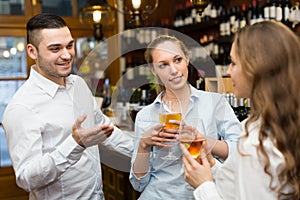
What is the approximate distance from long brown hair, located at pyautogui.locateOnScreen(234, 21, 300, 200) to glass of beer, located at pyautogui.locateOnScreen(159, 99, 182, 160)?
307mm

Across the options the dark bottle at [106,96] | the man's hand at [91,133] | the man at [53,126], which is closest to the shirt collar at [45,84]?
the man at [53,126]

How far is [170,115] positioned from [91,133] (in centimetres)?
29

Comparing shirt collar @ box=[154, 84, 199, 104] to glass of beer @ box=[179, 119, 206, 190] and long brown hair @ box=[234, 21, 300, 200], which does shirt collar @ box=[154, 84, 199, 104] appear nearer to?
glass of beer @ box=[179, 119, 206, 190]

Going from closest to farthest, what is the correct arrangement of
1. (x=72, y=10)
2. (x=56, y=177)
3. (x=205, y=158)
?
(x=205, y=158) < (x=56, y=177) < (x=72, y=10)

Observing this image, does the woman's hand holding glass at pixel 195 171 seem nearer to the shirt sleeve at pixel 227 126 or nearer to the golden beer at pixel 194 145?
the golden beer at pixel 194 145

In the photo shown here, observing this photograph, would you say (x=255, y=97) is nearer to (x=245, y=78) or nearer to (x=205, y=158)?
(x=245, y=78)

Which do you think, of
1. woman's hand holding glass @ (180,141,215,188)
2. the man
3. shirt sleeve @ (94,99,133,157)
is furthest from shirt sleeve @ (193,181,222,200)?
shirt sleeve @ (94,99,133,157)

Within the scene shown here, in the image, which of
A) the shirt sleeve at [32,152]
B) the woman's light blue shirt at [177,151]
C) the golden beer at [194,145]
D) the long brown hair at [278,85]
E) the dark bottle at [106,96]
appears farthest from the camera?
A: the dark bottle at [106,96]

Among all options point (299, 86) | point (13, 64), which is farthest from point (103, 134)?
point (13, 64)

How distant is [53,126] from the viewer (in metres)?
1.59

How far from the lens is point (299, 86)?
984mm

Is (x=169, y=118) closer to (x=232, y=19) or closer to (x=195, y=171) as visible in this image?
(x=195, y=171)

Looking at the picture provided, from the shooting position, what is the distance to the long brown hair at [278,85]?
3.13ft

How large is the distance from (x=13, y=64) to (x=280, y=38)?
380 cm
